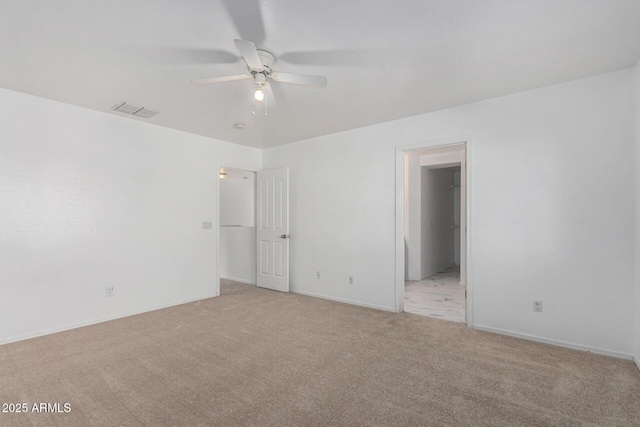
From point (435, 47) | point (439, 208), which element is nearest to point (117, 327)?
point (435, 47)

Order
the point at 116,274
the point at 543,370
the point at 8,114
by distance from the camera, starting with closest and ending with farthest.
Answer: the point at 543,370, the point at 8,114, the point at 116,274

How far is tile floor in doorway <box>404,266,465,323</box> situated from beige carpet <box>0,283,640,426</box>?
0.46m

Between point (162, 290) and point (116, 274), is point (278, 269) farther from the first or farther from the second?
point (116, 274)

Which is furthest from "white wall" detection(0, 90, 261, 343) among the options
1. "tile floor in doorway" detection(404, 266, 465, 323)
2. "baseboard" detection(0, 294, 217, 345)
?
"tile floor in doorway" detection(404, 266, 465, 323)

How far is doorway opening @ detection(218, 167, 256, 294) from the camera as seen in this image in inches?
231

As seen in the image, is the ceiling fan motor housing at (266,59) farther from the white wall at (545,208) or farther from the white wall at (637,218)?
the white wall at (637,218)

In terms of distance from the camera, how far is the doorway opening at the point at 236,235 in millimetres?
5875

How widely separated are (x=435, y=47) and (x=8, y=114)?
4174mm

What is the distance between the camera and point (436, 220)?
22.5ft

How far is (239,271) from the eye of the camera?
Result: 609 cm

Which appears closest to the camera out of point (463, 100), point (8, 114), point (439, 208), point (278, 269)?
point (8, 114)

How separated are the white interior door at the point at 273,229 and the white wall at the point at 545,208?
62.0 inches

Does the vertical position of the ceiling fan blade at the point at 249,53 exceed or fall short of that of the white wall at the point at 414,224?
it exceeds it

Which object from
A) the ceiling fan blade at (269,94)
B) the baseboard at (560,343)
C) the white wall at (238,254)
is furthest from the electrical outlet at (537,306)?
the white wall at (238,254)
